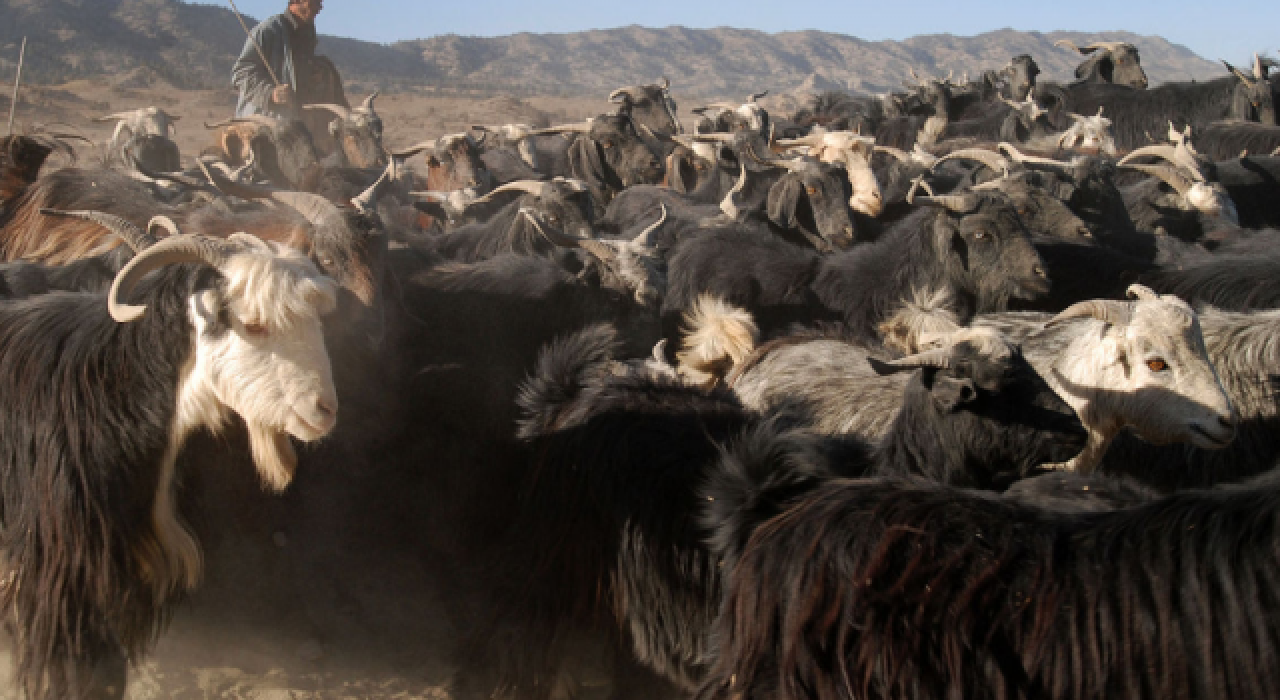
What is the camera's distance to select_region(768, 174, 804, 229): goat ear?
7957mm

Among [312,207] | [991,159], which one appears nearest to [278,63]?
[312,207]

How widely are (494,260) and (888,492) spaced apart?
4.29 meters

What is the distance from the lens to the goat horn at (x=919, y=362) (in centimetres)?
347

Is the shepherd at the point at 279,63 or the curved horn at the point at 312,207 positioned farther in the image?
the shepherd at the point at 279,63

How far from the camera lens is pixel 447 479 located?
4637 mm

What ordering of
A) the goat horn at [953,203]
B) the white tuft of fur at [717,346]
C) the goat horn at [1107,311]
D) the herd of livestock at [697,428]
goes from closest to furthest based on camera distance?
the herd of livestock at [697,428]
the goat horn at [1107,311]
the white tuft of fur at [717,346]
the goat horn at [953,203]

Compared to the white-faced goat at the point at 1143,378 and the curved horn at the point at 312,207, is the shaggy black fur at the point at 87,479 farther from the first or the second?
the white-faced goat at the point at 1143,378

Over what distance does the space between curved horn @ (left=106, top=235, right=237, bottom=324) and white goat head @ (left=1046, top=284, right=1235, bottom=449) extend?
3240 millimetres

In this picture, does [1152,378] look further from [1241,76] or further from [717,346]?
[1241,76]

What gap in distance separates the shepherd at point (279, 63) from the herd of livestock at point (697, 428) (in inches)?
182

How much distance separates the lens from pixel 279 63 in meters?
12.4

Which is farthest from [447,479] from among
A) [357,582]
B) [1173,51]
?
[1173,51]

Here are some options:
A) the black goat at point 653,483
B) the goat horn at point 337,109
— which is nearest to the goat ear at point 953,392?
the black goat at point 653,483

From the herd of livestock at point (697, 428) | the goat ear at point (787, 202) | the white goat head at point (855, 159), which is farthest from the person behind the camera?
the white goat head at point (855, 159)
